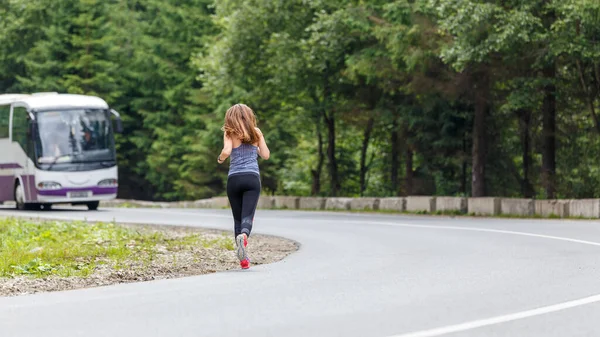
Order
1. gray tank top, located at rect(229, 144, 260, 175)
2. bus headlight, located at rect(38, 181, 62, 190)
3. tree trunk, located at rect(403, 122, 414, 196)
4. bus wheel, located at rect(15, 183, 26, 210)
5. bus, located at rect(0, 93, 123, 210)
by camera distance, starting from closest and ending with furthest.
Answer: gray tank top, located at rect(229, 144, 260, 175), bus headlight, located at rect(38, 181, 62, 190), bus, located at rect(0, 93, 123, 210), bus wheel, located at rect(15, 183, 26, 210), tree trunk, located at rect(403, 122, 414, 196)

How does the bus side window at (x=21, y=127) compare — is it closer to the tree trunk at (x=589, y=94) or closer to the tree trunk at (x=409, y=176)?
the tree trunk at (x=409, y=176)

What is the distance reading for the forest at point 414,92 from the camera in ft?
94.6

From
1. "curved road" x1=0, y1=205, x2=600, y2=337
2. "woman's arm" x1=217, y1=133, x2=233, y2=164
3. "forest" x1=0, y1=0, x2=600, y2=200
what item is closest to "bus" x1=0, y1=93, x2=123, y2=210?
"forest" x1=0, y1=0, x2=600, y2=200

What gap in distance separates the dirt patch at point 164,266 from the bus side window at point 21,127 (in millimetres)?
20040

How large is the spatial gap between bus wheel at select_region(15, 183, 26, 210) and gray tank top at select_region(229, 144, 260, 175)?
25971 mm

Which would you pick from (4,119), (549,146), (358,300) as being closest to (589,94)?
(549,146)

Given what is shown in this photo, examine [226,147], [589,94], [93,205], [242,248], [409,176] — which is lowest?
[242,248]

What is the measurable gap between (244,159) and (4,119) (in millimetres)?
27972

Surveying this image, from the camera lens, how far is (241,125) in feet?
44.5

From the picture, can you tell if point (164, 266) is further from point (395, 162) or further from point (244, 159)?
point (395, 162)

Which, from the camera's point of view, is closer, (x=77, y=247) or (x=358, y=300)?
(x=358, y=300)

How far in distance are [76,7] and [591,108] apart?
44.5 m

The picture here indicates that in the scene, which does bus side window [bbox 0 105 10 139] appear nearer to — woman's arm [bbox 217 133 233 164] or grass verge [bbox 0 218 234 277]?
grass verge [bbox 0 218 234 277]

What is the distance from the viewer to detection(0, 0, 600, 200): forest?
2883 cm
